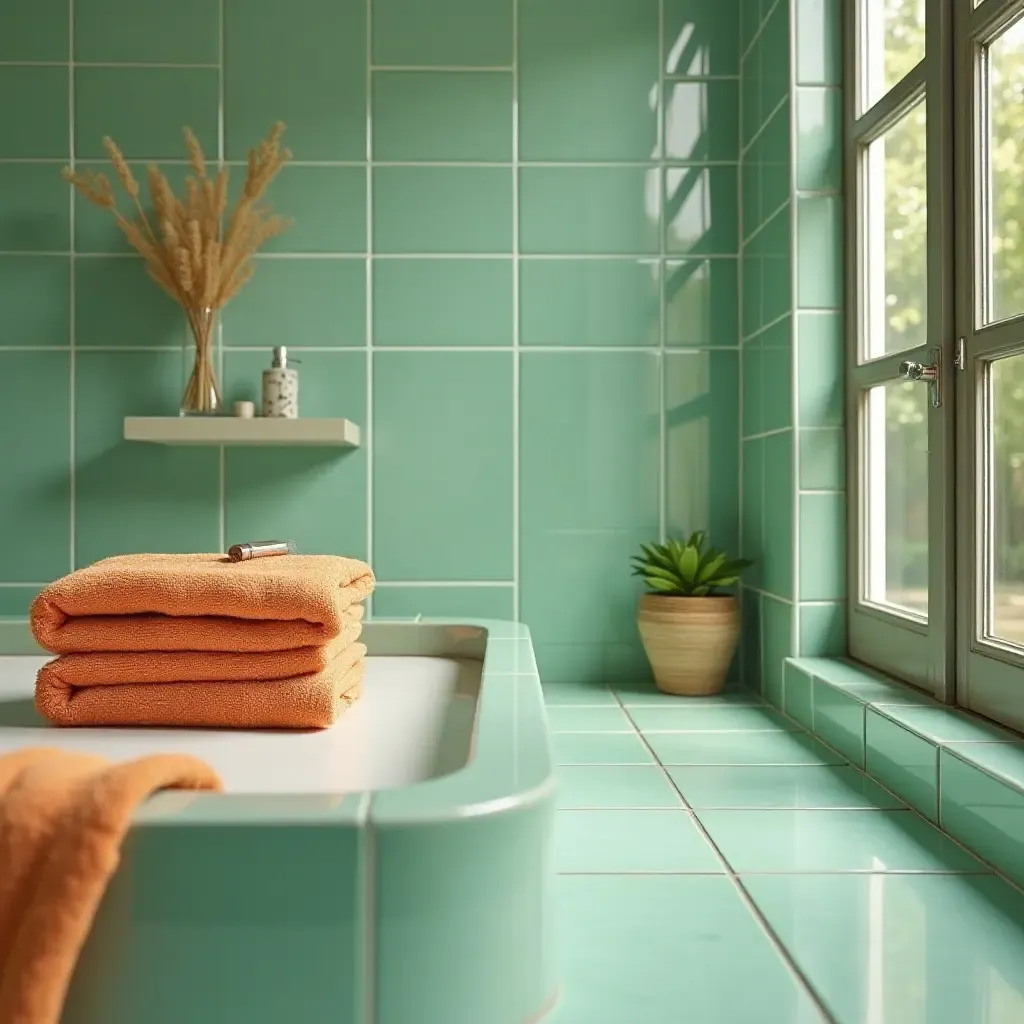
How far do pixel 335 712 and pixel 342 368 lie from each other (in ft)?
3.66

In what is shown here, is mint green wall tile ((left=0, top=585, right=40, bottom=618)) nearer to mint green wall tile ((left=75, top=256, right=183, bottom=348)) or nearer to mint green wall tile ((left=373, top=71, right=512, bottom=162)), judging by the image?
mint green wall tile ((left=75, top=256, right=183, bottom=348))

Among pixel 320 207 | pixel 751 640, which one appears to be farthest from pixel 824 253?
pixel 320 207

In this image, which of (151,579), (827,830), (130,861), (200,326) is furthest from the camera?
(200,326)

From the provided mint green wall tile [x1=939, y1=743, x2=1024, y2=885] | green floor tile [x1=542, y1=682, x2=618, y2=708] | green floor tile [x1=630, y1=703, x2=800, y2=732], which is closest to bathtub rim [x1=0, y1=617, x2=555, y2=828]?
mint green wall tile [x1=939, y1=743, x2=1024, y2=885]

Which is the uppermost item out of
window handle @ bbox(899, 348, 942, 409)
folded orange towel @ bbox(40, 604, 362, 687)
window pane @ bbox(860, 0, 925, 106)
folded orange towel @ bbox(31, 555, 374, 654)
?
window pane @ bbox(860, 0, 925, 106)

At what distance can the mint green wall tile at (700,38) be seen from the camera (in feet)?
6.17

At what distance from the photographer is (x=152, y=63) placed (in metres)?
1.86

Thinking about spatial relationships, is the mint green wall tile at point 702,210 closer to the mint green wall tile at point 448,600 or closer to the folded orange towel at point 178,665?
the mint green wall tile at point 448,600

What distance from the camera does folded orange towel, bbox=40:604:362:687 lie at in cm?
83

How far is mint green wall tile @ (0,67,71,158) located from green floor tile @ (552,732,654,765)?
1395mm

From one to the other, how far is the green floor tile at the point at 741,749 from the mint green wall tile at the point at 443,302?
832mm

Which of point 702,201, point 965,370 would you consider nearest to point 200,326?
point 702,201

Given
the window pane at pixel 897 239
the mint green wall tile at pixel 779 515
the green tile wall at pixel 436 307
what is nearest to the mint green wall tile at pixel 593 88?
the green tile wall at pixel 436 307

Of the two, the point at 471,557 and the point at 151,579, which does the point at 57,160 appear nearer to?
the point at 471,557
